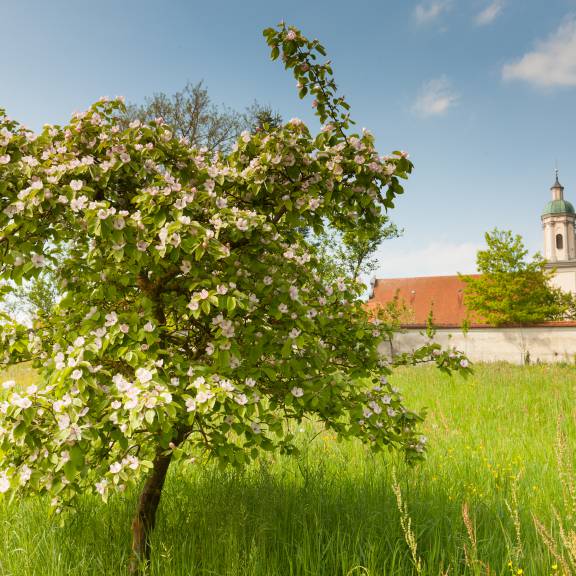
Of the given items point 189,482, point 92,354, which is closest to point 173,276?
point 92,354

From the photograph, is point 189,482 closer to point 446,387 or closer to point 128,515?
point 128,515

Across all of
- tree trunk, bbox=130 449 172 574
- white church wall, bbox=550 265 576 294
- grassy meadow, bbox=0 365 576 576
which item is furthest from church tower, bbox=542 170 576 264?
tree trunk, bbox=130 449 172 574

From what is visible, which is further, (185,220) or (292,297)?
(292,297)

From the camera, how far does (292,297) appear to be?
3.28m

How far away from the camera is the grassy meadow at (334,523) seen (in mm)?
3564

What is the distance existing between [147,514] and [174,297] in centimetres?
170

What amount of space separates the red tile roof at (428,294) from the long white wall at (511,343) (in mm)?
14786

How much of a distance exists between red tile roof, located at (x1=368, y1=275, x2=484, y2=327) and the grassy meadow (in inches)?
1689

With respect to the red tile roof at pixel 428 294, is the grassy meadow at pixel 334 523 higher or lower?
lower

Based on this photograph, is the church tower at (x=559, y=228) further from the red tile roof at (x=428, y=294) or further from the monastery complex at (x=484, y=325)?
the red tile roof at (x=428, y=294)

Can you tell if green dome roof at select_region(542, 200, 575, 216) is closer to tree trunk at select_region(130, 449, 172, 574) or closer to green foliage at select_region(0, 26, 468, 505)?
green foliage at select_region(0, 26, 468, 505)

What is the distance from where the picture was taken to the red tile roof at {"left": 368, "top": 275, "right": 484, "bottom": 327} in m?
48.6

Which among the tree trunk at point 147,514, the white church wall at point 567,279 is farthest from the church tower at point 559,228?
the tree trunk at point 147,514

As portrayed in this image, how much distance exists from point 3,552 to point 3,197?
2.71m
